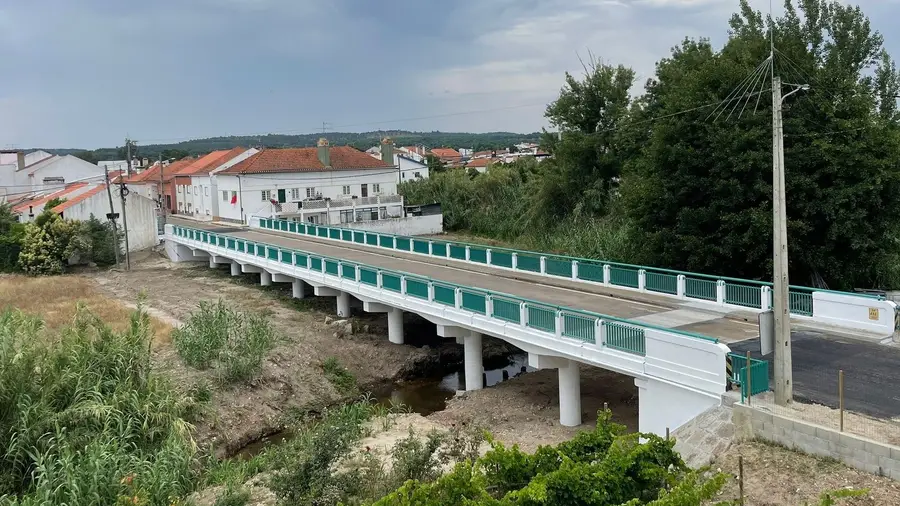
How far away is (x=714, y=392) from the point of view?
40.0 ft

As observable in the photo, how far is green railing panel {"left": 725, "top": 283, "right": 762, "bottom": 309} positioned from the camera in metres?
17.4

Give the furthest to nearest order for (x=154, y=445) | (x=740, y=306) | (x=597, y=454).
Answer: (x=740, y=306)
(x=154, y=445)
(x=597, y=454)

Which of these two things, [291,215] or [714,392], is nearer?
[714,392]

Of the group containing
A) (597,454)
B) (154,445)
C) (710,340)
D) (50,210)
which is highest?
(50,210)

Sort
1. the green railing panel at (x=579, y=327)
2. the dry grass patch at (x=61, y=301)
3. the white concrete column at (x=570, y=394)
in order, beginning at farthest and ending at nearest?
the dry grass patch at (x=61, y=301) < the white concrete column at (x=570, y=394) < the green railing panel at (x=579, y=327)

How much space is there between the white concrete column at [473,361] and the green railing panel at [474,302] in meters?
1.73

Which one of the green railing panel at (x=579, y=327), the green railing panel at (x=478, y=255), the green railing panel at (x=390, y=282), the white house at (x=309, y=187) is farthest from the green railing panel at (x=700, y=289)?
the white house at (x=309, y=187)

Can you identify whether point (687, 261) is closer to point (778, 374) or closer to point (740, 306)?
point (740, 306)

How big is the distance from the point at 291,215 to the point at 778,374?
44786 millimetres

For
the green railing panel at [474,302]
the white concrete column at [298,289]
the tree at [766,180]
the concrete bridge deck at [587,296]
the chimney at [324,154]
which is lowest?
the white concrete column at [298,289]

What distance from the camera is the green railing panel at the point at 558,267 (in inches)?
909

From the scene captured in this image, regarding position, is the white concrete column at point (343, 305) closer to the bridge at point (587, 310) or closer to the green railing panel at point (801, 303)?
the bridge at point (587, 310)

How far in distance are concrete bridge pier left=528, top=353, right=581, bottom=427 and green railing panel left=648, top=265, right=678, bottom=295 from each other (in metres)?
4.99

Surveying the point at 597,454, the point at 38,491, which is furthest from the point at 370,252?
the point at 597,454
